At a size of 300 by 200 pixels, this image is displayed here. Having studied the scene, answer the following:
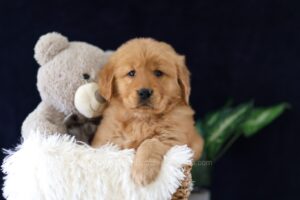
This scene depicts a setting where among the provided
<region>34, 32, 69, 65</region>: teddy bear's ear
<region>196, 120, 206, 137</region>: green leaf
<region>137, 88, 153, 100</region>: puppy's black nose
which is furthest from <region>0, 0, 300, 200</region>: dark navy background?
<region>137, 88, 153, 100</region>: puppy's black nose

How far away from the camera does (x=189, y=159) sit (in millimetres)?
1299

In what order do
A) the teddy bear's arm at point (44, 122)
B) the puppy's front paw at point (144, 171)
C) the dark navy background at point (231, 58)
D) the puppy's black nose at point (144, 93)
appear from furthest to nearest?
1. the dark navy background at point (231, 58)
2. the teddy bear's arm at point (44, 122)
3. the puppy's black nose at point (144, 93)
4. the puppy's front paw at point (144, 171)

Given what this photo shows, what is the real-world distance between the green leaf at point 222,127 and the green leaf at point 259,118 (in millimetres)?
31

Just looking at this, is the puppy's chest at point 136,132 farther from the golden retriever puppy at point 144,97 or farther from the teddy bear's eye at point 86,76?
the teddy bear's eye at point 86,76

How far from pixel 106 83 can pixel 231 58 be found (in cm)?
101

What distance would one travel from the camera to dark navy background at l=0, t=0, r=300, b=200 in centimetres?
219

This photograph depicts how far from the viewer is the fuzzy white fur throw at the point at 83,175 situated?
1.23m

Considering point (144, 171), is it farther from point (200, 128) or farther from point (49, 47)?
point (200, 128)

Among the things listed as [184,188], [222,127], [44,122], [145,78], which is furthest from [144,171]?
[222,127]

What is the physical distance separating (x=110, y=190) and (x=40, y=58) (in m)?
Answer: 0.58

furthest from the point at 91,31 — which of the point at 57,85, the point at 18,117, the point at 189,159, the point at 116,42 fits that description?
the point at 189,159

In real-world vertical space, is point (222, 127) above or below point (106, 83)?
above

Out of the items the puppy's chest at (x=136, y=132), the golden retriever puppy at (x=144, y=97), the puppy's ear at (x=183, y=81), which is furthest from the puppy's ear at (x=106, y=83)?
the puppy's ear at (x=183, y=81)

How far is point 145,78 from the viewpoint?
140cm
